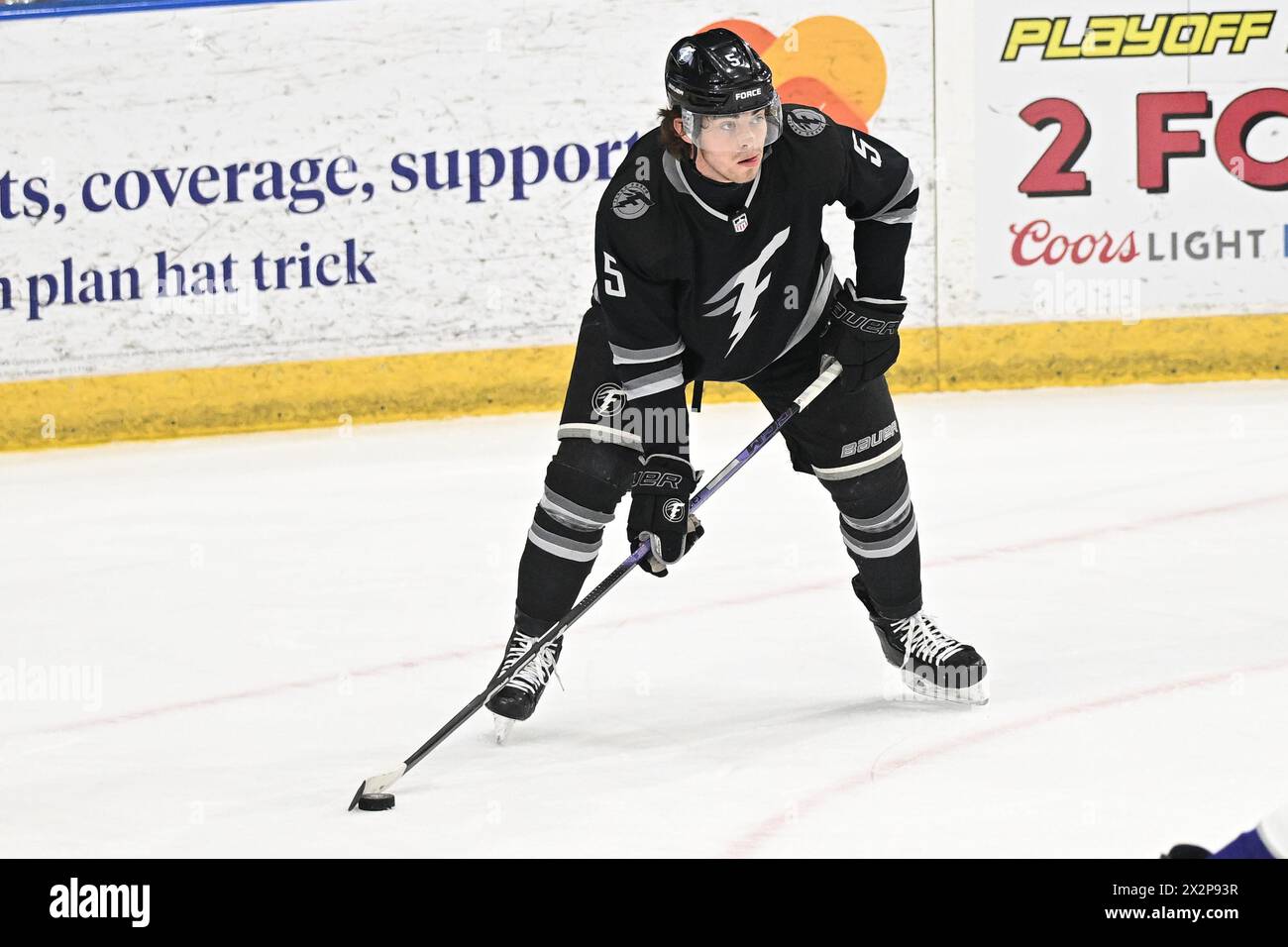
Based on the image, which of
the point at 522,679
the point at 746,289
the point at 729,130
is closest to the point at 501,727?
the point at 522,679

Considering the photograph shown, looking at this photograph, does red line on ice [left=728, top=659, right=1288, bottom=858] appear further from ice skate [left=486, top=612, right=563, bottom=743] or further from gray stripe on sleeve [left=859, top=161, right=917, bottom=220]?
gray stripe on sleeve [left=859, top=161, right=917, bottom=220]

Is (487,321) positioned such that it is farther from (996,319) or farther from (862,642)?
(862,642)

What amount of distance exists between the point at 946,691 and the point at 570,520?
70 cm

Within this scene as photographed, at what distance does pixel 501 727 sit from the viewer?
119 inches

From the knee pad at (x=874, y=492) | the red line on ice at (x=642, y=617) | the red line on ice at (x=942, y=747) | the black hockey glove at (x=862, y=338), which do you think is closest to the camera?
the red line on ice at (x=942, y=747)

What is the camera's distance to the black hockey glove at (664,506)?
2832 mm

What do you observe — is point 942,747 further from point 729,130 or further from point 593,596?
point 729,130

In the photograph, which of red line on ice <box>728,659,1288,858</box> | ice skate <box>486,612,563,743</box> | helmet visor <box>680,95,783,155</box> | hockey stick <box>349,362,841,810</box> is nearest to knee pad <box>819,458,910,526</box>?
hockey stick <box>349,362,841,810</box>

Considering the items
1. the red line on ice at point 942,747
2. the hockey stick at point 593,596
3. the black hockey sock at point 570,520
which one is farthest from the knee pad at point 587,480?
the red line on ice at point 942,747

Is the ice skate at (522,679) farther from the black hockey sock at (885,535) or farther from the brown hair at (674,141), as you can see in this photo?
the brown hair at (674,141)

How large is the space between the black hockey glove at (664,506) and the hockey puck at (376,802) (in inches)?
21.4

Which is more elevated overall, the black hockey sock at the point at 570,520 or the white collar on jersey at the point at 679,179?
the white collar on jersey at the point at 679,179

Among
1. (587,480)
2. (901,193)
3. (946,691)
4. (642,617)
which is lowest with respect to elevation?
(642,617)
